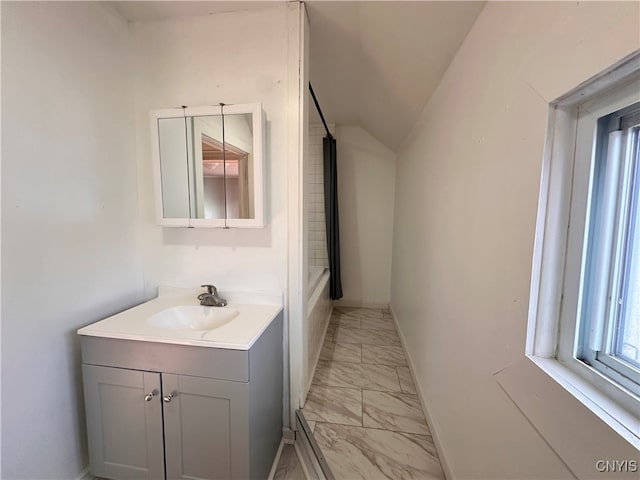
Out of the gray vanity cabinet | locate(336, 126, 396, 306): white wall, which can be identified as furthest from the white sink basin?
locate(336, 126, 396, 306): white wall

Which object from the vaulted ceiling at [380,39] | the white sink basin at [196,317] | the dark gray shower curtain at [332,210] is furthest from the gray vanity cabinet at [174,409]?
the dark gray shower curtain at [332,210]

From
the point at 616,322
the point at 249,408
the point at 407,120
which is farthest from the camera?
the point at 407,120

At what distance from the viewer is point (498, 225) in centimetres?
87

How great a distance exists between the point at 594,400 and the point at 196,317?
1.53 m

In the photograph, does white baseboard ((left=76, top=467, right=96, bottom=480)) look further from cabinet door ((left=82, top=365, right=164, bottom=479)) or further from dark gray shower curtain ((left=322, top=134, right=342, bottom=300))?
dark gray shower curtain ((left=322, top=134, right=342, bottom=300))

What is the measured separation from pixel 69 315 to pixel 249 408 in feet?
3.08

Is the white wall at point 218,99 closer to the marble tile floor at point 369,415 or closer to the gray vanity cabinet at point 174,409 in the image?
the gray vanity cabinet at point 174,409

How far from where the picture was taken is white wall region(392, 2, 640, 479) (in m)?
0.57

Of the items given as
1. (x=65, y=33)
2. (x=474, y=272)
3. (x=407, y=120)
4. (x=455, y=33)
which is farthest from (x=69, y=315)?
(x=407, y=120)

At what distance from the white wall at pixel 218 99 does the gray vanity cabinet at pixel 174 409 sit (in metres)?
0.48

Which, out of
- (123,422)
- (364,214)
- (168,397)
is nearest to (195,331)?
(168,397)

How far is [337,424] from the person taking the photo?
1.47 metres

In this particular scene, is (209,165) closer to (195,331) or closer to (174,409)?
(195,331)

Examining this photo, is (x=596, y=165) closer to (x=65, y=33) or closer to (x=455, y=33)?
(x=455, y=33)
